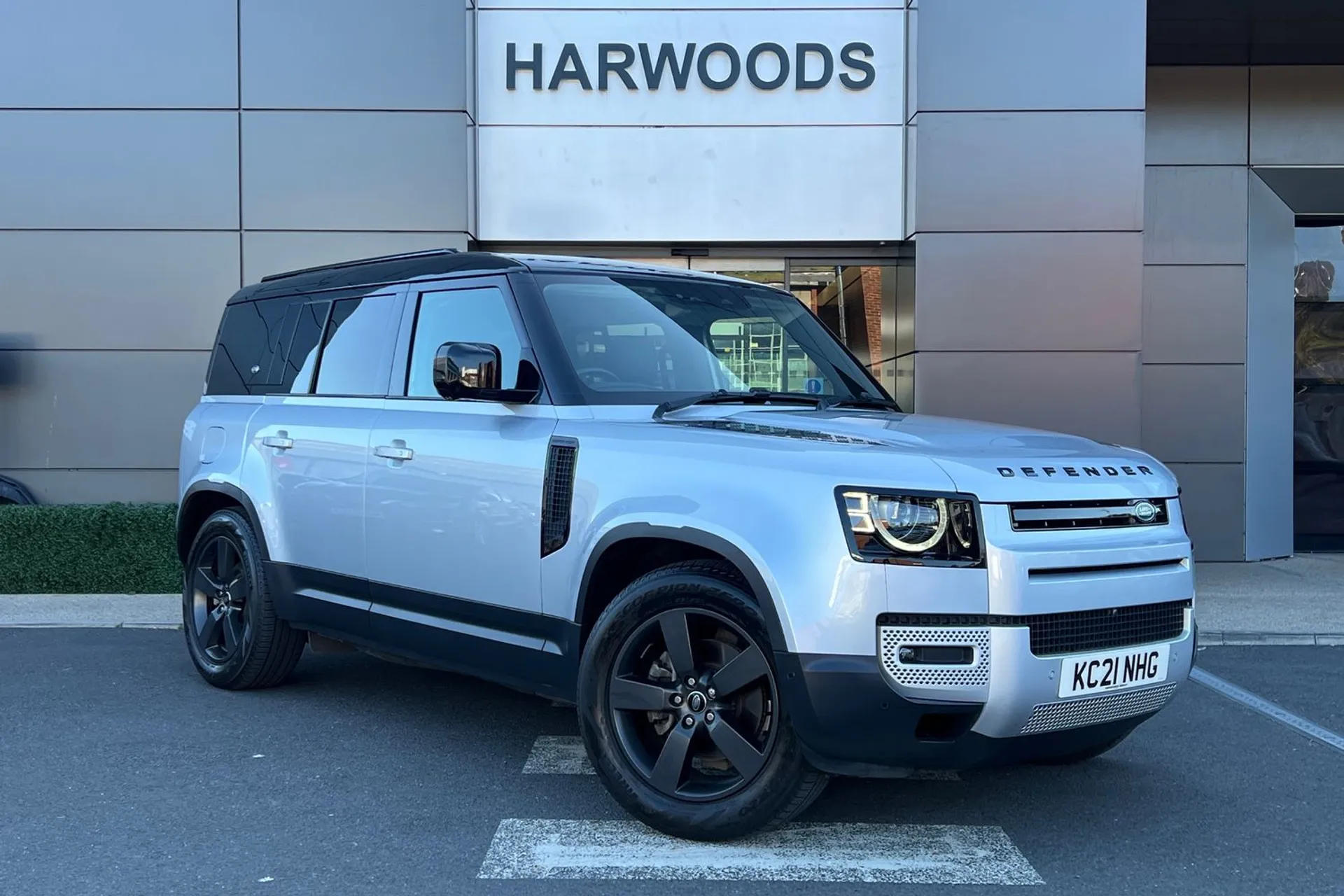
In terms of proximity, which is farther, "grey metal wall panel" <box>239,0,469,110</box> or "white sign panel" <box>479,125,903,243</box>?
"white sign panel" <box>479,125,903,243</box>

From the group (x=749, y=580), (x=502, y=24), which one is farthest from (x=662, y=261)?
(x=749, y=580)

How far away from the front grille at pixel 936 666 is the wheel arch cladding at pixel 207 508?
133 inches

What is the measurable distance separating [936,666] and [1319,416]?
11222 mm

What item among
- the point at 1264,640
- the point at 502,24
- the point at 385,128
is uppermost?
the point at 502,24

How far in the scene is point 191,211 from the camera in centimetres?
1104

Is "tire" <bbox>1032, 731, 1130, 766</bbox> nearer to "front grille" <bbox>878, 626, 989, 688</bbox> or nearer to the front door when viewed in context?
"front grille" <bbox>878, 626, 989, 688</bbox>

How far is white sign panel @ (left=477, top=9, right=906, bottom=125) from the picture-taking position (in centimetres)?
1130

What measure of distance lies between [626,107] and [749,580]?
334 inches

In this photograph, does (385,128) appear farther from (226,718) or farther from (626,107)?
(226,718)

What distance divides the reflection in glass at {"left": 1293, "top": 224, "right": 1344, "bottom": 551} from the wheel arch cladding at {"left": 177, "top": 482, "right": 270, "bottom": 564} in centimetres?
1092

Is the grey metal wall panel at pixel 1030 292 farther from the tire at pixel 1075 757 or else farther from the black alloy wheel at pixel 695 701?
the black alloy wheel at pixel 695 701

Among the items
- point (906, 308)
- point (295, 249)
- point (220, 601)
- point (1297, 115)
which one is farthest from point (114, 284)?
point (1297, 115)

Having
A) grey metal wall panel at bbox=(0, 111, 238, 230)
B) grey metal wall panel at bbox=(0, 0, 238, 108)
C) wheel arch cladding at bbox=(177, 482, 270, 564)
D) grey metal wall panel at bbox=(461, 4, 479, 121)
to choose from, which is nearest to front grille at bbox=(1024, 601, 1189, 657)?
wheel arch cladding at bbox=(177, 482, 270, 564)

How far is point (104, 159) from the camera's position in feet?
36.1
